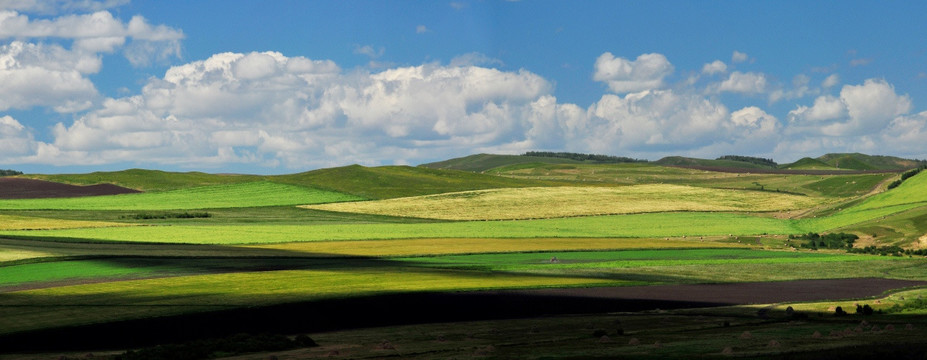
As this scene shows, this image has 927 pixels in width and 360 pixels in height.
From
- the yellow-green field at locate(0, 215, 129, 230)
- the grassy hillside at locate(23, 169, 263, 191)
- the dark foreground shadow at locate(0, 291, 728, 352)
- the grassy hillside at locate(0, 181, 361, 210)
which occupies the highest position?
the grassy hillside at locate(23, 169, 263, 191)

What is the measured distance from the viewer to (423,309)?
5269cm

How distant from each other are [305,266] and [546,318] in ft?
103

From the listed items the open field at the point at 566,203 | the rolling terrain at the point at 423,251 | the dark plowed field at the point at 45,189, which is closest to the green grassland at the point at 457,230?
the rolling terrain at the point at 423,251

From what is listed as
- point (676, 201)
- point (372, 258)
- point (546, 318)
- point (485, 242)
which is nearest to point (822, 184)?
point (676, 201)

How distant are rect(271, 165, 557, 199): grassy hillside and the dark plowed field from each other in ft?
105

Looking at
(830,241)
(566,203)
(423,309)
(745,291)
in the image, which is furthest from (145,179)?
(745,291)

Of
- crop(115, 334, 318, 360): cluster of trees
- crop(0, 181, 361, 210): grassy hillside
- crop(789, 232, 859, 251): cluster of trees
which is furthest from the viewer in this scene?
crop(0, 181, 361, 210): grassy hillside

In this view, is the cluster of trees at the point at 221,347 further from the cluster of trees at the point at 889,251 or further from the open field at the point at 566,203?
the open field at the point at 566,203

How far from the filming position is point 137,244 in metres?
91.0

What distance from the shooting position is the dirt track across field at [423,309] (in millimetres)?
44000

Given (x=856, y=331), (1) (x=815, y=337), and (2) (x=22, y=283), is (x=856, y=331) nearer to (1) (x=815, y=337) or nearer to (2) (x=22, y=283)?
(1) (x=815, y=337)

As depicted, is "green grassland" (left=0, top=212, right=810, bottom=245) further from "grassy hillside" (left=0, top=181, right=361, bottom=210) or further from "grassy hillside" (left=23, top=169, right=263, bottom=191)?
"grassy hillside" (left=23, top=169, right=263, bottom=191)

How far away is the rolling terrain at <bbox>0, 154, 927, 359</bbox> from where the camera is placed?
4884 cm

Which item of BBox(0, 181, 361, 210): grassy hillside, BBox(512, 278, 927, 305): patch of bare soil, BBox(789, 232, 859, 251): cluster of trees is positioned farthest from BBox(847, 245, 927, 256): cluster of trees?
BBox(0, 181, 361, 210): grassy hillside
